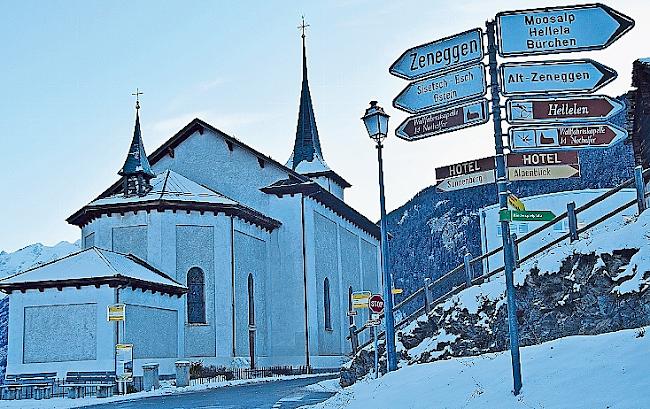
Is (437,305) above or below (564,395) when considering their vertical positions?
above

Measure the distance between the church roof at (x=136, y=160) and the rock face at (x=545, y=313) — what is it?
2002 cm

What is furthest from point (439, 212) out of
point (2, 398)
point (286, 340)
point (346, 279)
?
point (2, 398)

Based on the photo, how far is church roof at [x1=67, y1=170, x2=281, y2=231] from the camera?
3300 centimetres

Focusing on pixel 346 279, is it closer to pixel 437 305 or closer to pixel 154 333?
pixel 154 333

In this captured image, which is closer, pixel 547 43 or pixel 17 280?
pixel 547 43

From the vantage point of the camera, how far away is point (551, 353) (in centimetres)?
823

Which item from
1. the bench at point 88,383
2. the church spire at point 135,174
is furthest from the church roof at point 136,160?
the bench at point 88,383

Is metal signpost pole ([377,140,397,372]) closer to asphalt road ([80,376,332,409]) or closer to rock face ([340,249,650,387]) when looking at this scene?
rock face ([340,249,650,387])

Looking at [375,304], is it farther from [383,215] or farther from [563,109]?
[563,109]

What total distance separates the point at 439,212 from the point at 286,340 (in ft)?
165

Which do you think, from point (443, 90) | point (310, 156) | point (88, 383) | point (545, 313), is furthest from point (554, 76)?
point (310, 156)

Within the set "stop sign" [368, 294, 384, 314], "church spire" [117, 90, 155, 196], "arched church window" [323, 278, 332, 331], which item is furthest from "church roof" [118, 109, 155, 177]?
"stop sign" [368, 294, 384, 314]

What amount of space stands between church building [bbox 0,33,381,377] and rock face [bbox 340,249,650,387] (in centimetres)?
1422

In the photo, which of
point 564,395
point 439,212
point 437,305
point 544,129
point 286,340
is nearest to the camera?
point 564,395
